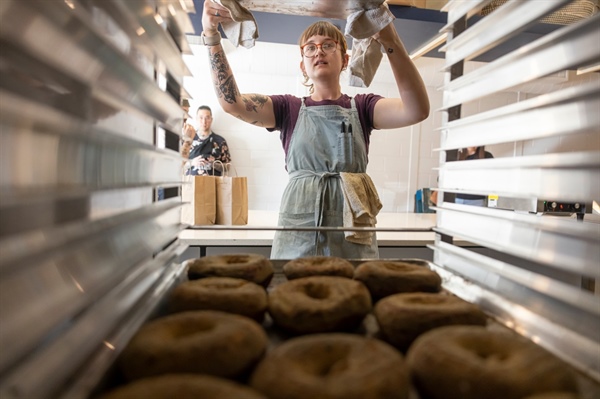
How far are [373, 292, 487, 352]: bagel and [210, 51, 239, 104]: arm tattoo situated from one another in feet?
3.66

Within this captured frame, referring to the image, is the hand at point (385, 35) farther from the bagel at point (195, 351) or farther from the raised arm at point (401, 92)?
the bagel at point (195, 351)

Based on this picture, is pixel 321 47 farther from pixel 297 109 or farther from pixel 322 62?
pixel 297 109

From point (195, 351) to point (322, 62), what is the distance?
1.27 m

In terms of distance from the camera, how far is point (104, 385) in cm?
45

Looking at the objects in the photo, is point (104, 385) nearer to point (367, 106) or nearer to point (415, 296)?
point (415, 296)

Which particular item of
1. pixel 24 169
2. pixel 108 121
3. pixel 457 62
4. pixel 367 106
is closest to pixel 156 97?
pixel 108 121

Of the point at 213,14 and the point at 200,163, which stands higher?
the point at 213,14

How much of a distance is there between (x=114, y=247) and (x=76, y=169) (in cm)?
14

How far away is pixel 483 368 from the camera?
44cm

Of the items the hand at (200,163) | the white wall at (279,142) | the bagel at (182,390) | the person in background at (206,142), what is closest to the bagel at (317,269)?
the bagel at (182,390)

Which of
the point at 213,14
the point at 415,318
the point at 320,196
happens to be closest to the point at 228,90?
the point at 213,14

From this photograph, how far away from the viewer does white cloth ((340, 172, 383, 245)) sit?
4.58 feet

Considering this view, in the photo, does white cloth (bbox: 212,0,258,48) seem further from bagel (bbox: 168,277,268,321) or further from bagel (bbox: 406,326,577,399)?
bagel (bbox: 406,326,577,399)

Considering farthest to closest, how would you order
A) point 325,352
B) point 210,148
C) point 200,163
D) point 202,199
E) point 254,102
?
point 210,148
point 200,163
point 202,199
point 254,102
point 325,352
